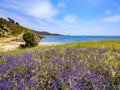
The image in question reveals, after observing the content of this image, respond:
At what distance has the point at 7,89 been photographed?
2.43 meters

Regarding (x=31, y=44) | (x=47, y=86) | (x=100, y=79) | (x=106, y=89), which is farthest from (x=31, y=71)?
(x=31, y=44)

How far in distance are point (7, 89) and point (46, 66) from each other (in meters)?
1.19

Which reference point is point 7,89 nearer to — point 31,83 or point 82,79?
point 31,83

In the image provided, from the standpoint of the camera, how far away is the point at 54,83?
2590 mm

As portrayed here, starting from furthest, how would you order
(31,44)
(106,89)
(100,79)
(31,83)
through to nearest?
(31,44), (100,79), (31,83), (106,89)

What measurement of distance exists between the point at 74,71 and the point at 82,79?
0.36m

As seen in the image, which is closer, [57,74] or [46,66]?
[57,74]

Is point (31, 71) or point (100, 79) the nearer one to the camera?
point (100, 79)

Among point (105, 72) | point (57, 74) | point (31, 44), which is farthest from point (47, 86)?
point (31, 44)

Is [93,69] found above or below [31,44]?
above

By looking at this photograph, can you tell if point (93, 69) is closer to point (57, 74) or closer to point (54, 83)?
point (57, 74)

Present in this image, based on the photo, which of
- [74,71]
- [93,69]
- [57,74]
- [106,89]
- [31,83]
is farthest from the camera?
[93,69]

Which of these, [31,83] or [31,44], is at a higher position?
[31,83]

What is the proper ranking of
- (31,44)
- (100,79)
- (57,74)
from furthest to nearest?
(31,44)
(57,74)
(100,79)
